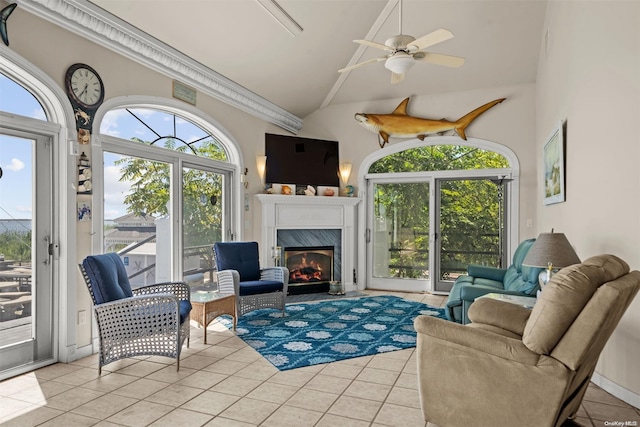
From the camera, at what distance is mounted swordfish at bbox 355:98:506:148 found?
6.34 metres

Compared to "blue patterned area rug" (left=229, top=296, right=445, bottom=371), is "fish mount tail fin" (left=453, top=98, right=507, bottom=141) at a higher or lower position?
higher

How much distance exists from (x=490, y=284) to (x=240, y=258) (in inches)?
116

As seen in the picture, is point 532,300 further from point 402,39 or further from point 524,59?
point 524,59

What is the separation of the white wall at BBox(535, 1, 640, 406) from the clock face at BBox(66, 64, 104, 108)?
4116mm

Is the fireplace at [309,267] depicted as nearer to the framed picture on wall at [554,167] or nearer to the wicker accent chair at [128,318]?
the wicker accent chair at [128,318]

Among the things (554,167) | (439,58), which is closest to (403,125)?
(554,167)

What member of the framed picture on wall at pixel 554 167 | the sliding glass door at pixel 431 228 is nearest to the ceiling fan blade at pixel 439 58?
the framed picture on wall at pixel 554 167

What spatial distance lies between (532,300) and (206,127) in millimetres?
4154

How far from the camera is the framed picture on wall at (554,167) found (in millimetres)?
4051

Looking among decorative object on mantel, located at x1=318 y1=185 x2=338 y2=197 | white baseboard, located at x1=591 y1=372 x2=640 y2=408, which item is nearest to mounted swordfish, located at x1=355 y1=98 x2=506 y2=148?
decorative object on mantel, located at x1=318 y1=185 x2=338 y2=197

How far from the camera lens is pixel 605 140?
10.00ft

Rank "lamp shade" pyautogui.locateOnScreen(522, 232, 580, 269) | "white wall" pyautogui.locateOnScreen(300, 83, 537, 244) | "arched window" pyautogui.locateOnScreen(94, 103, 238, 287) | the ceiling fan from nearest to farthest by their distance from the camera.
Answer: "lamp shade" pyautogui.locateOnScreen(522, 232, 580, 269) < the ceiling fan < "arched window" pyautogui.locateOnScreen(94, 103, 238, 287) < "white wall" pyautogui.locateOnScreen(300, 83, 537, 244)

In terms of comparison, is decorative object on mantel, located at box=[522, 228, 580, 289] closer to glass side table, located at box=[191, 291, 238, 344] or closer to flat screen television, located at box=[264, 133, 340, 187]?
glass side table, located at box=[191, 291, 238, 344]

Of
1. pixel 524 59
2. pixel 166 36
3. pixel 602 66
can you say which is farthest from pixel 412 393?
pixel 524 59
